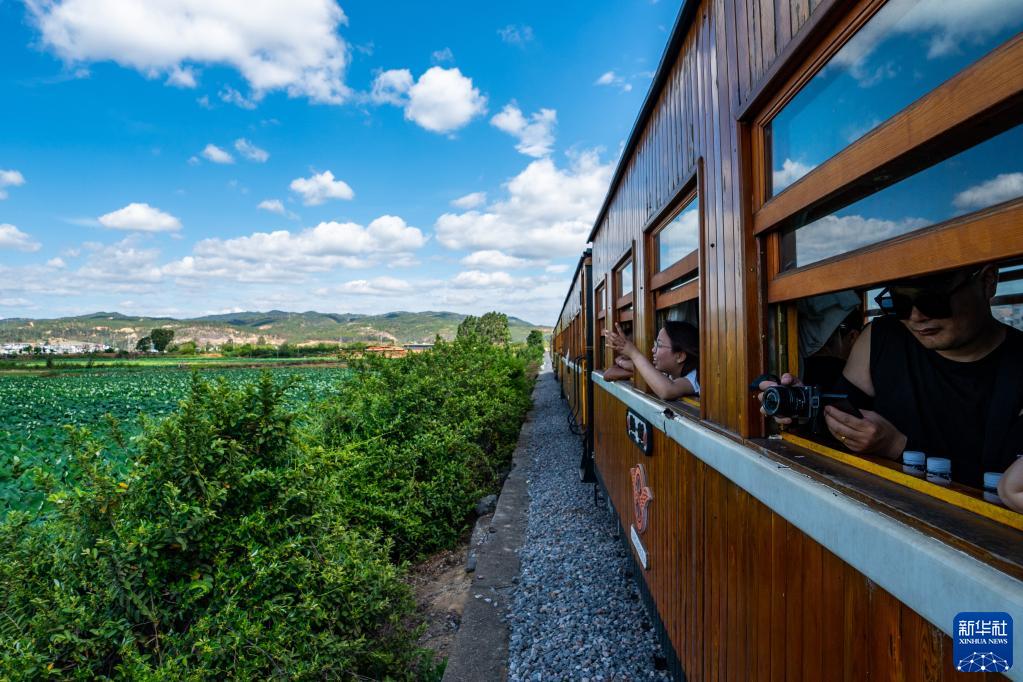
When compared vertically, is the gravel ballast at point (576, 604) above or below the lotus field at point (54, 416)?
above

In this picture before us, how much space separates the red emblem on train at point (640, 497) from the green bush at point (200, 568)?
1571mm

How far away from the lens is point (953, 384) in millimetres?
1543

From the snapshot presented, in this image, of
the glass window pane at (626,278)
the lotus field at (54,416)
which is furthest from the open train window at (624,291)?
the lotus field at (54,416)

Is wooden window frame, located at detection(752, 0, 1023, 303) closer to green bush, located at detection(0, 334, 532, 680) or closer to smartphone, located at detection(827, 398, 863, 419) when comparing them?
smartphone, located at detection(827, 398, 863, 419)

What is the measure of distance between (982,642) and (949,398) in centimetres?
99

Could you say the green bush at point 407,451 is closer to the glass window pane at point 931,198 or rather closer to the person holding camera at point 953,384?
the person holding camera at point 953,384

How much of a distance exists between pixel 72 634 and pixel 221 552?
597mm

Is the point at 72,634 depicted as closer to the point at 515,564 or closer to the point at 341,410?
the point at 515,564

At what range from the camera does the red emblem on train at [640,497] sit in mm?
3214

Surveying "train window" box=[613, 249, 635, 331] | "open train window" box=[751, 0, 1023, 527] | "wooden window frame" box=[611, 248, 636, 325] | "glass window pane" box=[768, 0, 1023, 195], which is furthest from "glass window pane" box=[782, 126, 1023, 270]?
"train window" box=[613, 249, 635, 331]

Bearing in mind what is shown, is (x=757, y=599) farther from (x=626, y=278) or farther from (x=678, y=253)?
(x=626, y=278)

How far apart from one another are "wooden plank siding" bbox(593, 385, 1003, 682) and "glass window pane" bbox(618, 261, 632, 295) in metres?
1.64

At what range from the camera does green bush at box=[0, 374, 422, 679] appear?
2.32 m

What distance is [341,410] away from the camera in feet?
21.7
